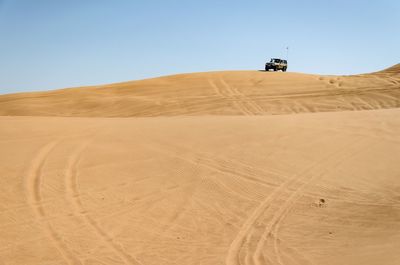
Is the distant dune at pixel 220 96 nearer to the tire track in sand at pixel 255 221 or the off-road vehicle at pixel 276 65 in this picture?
the off-road vehicle at pixel 276 65

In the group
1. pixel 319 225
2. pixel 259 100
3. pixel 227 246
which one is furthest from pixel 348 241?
pixel 259 100

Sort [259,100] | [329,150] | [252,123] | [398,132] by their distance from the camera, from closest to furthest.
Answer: [329,150] < [398,132] < [252,123] < [259,100]

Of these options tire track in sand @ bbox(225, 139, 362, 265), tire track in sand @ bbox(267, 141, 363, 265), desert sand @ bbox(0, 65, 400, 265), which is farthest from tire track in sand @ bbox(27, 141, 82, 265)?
tire track in sand @ bbox(267, 141, 363, 265)

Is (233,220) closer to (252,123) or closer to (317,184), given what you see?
(317,184)

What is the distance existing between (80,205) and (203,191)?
2.19 metres

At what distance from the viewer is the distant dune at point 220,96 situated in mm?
23328

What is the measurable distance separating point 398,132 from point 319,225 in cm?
660

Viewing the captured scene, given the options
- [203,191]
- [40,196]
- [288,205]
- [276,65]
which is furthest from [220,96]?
[40,196]

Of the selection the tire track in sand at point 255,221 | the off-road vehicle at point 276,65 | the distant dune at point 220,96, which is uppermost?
the off-road vehicle at point 276,65

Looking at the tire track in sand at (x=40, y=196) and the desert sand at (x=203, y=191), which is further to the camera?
the desert sand at (x=203, y=191)

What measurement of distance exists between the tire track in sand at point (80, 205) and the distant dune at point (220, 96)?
41.9 ft

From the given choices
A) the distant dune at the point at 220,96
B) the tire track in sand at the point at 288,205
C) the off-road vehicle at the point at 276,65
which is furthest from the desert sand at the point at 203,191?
the off-road vehicle at the point at 276,65

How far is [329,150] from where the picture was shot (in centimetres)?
1161

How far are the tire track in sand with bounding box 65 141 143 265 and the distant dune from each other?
12.8 m
